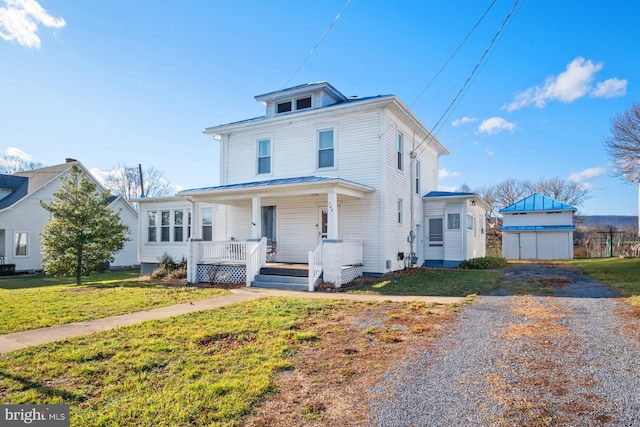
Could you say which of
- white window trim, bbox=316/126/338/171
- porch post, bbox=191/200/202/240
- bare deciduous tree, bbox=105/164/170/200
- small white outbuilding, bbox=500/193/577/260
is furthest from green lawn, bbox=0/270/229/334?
bare deciduous tree, bbox=105/164/170/200

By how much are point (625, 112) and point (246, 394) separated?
78.7 ft

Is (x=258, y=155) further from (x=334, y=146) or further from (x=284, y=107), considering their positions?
(x=334, y=146)

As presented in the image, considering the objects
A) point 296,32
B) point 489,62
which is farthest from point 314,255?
point 489,62

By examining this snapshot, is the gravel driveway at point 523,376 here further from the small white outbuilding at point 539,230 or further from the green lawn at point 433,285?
the small white outbuilding at point 539,230

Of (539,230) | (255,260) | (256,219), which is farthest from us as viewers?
(539,230)

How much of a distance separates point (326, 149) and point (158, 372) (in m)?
11.4

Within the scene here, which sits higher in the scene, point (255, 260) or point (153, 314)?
point (255, 260)

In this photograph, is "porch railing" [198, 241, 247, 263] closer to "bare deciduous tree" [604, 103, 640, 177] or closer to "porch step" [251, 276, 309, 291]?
"porch step" [251, 276, 309, 291]

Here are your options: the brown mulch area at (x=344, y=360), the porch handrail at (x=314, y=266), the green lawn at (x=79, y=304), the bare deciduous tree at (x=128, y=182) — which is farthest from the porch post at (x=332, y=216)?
the bare deciduous tree at (x=128, y=182)

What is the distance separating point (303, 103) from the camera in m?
15.8

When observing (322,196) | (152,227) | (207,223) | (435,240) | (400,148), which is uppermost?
(400,148)

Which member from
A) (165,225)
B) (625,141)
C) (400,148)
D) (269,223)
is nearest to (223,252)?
(269,223)

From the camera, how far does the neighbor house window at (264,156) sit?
15.8 metres

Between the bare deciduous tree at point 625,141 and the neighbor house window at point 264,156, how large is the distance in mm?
18286
